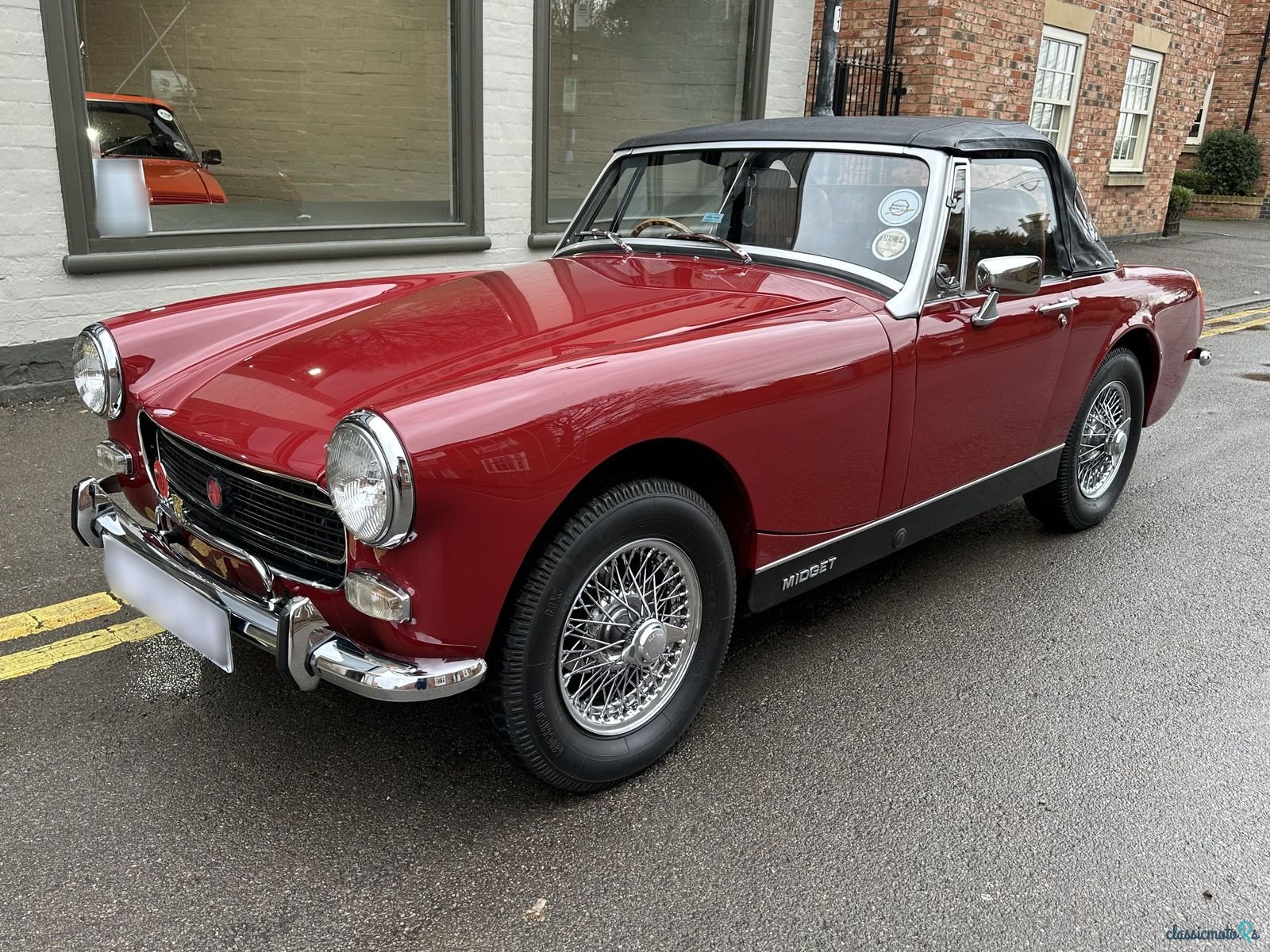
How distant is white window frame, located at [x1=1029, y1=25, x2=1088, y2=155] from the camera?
486 inches

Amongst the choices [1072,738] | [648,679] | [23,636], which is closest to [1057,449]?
[1072,738]

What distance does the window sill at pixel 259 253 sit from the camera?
5922 mm

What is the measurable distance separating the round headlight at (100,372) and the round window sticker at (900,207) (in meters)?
2.32

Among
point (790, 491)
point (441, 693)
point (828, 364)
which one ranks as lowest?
point (441, 693)

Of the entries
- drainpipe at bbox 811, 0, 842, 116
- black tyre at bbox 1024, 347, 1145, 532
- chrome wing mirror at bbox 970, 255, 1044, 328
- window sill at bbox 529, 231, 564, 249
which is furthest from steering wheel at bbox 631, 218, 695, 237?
drainpipe at bbox 811, 0, 842, 116

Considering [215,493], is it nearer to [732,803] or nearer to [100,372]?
[100,372]

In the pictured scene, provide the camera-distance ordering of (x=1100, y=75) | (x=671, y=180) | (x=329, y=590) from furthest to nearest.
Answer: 1. (x=1100, y=75)
2. (x=671, y=180)
3. (x=329, y=590)

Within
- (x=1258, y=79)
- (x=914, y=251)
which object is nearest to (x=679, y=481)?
(x=914, y=251)

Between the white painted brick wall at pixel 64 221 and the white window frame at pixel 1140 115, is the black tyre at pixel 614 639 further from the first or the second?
the white window frame at pixel 1140 115

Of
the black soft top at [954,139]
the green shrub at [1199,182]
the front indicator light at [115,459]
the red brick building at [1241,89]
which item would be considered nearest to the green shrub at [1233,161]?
the green shrub at [1199,182]

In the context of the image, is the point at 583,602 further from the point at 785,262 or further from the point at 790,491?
the point at 785,262

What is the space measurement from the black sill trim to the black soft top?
811 mm

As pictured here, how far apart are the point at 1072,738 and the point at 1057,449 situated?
4.76 ft

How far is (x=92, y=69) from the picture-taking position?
613 centimetres
